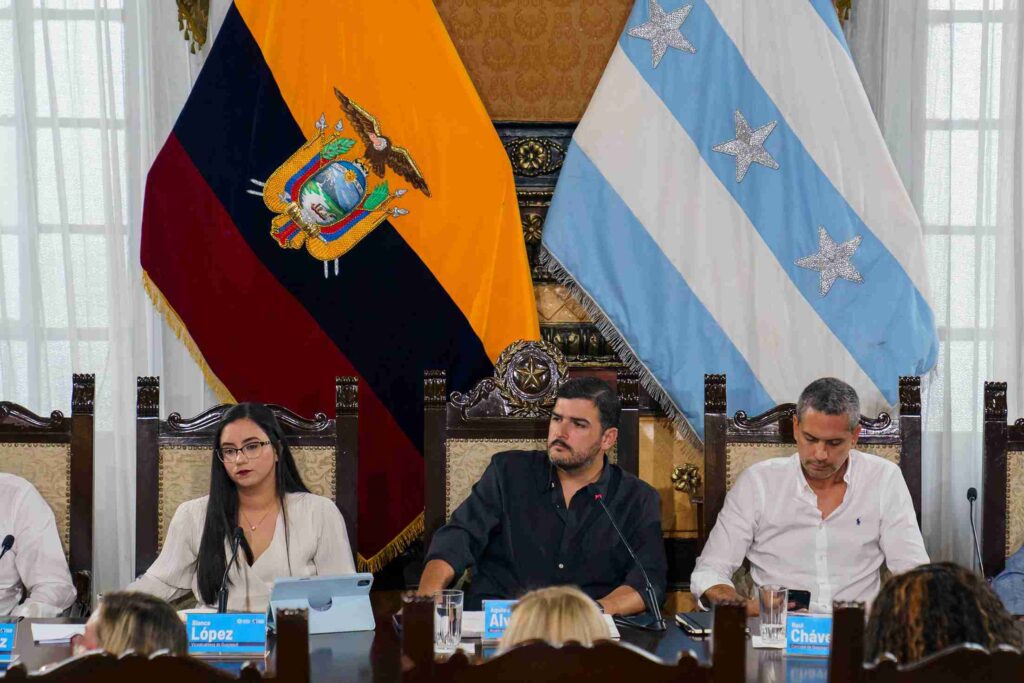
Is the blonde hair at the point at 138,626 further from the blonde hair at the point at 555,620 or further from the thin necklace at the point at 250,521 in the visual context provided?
the thin necklace at the point at 250,521

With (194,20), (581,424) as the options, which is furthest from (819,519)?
(194,20)

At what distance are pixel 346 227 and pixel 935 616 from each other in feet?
9.11

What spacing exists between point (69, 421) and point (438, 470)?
1.09m

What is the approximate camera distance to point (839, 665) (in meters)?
1.48

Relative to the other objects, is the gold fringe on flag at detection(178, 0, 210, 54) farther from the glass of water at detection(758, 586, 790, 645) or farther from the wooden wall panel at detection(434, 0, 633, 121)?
the glass of water at detection(758, 586, 790, 645)

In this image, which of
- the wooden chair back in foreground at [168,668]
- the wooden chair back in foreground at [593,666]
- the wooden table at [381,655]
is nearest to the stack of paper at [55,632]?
the wooden table at [381,655]

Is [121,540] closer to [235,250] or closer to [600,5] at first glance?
[235,250]

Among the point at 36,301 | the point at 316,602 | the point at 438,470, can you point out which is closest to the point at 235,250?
the point at 36,301

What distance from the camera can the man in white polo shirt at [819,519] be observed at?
3.26 metres

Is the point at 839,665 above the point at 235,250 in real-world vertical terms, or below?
below

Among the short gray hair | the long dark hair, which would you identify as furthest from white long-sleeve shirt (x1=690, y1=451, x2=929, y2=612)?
the long dark hair

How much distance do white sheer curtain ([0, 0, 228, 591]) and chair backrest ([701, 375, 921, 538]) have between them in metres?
1.90

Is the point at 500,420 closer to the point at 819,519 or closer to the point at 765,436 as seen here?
the point at 765,436

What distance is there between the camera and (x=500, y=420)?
3539 millimetres
